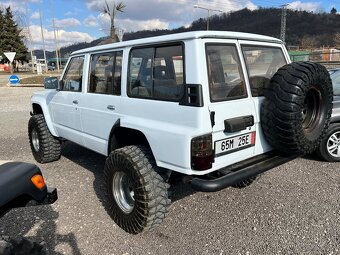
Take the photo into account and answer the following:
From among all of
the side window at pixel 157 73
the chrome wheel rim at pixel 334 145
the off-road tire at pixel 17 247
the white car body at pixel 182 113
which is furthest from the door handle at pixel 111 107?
the chrome wheel rim at pixel 334 145

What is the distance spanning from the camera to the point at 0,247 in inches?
81.4

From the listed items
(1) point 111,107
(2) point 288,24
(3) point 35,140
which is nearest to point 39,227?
(1) point 111,107

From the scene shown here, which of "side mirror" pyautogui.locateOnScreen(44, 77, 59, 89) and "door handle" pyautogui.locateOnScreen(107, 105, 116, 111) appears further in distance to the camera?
"side mirror" pyautogui.locateOnScreen(44, 77, 59, 89)

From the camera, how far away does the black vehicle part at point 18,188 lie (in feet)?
6.54

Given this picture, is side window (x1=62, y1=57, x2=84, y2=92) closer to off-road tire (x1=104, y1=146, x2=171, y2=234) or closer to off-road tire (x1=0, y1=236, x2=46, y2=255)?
off-road tire (x1=104, y1=146, x2=171, y2=234)

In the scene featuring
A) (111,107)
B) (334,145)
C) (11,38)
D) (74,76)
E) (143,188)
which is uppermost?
(11,38)

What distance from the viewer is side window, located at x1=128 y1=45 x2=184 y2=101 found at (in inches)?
121

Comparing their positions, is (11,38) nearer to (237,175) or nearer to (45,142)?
(45,142)

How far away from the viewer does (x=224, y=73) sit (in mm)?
3113

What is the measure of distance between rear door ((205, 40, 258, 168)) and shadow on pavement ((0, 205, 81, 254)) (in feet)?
5.82

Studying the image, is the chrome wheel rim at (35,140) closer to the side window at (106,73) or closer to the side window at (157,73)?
the side window at (106,73)

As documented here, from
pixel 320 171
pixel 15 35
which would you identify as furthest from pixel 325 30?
pixel 320 171

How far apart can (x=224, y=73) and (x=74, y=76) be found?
8.62ft

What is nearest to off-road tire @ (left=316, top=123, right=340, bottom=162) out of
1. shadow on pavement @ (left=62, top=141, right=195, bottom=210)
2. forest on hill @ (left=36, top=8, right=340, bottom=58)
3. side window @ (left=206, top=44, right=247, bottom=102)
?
shadow on pavement @ (left=62, top=141, right=195, bottom=210)
